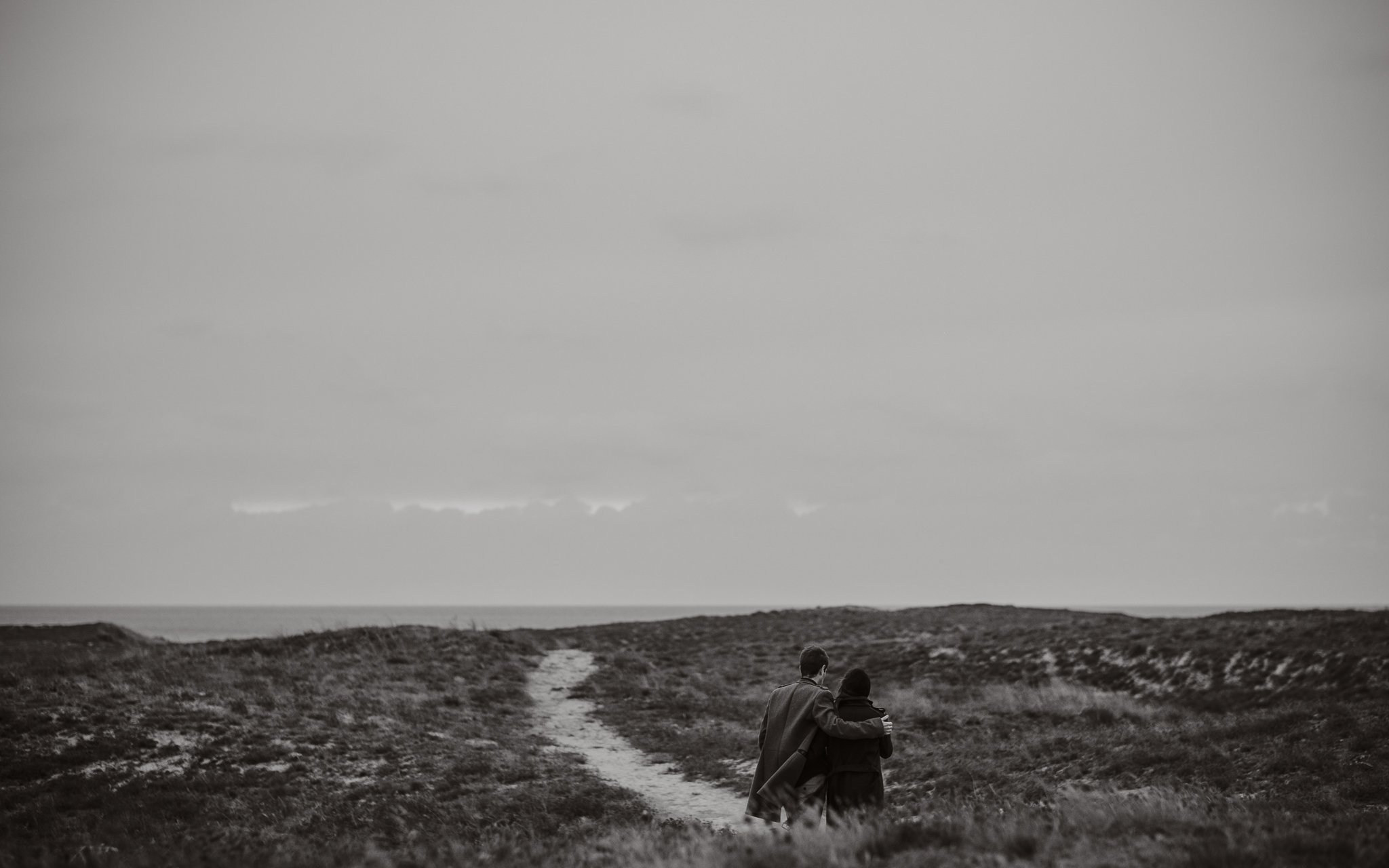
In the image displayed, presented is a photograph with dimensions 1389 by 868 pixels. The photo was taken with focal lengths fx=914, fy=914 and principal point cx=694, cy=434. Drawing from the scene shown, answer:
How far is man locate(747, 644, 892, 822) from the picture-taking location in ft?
29.5

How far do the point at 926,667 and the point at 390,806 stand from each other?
25777 mm

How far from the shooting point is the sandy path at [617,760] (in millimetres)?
15820

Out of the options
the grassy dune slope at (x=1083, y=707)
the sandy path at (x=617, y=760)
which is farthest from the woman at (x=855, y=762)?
the sandy path at (x=617, y=760)

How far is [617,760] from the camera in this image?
2072cm

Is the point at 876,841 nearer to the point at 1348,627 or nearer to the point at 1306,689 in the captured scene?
the point at 1306,689

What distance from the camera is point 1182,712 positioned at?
79.0 ft

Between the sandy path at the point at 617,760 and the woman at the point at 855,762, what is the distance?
203 inches

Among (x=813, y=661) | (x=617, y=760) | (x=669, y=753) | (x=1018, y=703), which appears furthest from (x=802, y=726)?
(x=1018, y=703)

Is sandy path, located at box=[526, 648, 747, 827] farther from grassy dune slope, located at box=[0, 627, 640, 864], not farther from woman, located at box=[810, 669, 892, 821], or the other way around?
woman, located at box=[810, 669, 892, 821]

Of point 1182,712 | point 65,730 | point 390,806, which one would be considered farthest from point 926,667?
point 65,730

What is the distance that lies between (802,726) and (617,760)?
41.1ft

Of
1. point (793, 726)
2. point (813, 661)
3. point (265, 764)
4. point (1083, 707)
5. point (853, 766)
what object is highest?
point (813, 661)

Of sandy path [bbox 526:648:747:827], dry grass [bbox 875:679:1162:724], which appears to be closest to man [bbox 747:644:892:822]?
sandy path [bbox 526:648:747:827]

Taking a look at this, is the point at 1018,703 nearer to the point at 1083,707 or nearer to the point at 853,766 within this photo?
the point at 1083,707
